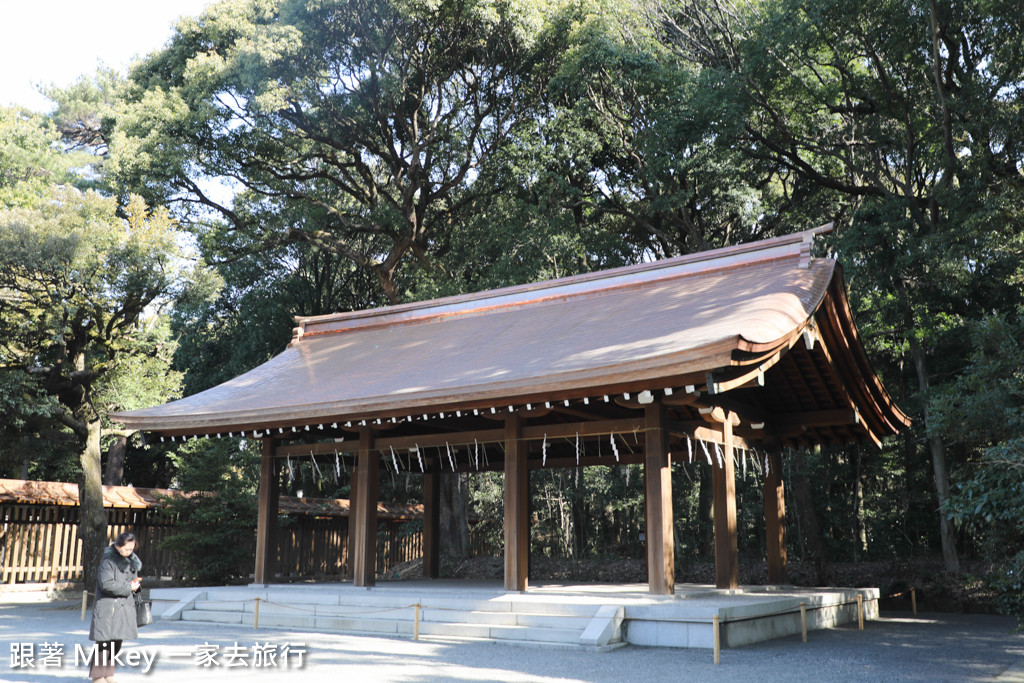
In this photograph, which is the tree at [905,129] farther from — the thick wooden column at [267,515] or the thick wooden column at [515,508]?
the thick wooden column at [267,515]

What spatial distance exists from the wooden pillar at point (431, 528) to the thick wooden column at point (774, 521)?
223 inches

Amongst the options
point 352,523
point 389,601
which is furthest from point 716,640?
point 352,523

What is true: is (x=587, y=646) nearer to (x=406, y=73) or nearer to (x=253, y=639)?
(x=253, y=639)

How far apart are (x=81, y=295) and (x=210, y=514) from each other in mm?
4348

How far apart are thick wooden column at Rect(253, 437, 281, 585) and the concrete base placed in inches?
21.7

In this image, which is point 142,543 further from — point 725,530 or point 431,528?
point 725,530

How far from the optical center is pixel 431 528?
13781 millimetres

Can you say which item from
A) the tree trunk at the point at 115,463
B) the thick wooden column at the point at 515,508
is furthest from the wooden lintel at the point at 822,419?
the tree trunk at the point at 115,463

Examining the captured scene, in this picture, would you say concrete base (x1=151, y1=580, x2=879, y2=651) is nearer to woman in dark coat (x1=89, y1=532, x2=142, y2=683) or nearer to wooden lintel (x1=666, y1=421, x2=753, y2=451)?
wooden lintel (x1=666, y1=421, x2=753, y2=451)

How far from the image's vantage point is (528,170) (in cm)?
1727

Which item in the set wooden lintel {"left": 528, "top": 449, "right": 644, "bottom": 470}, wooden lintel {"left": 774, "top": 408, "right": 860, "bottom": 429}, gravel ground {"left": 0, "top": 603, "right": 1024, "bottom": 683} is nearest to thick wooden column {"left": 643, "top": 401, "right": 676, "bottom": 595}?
gravel ground {"left": 0, "top": 603, "right": 1024, "bottom": 683}

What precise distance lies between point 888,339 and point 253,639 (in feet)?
44.6

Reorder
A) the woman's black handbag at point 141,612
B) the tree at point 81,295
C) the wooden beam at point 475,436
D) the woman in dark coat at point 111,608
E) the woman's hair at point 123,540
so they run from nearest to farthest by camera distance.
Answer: the woman in dark coat at point 111,608
the woman's hair at point 123,540
the woman's black handbag at point 141,612
the wooden beam at point 475,436
the tree at point 81,295

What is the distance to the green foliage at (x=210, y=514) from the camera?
13.7 meters
